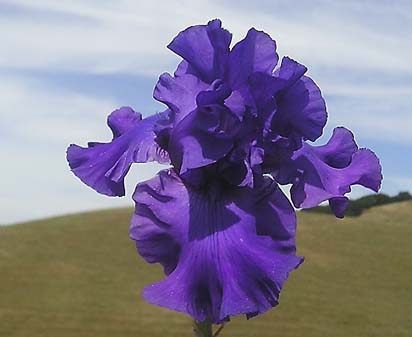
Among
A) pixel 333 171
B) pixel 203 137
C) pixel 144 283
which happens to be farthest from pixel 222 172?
pixel 144 283

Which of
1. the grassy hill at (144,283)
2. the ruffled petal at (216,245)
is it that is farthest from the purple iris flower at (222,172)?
the grassy hill at (144,283)

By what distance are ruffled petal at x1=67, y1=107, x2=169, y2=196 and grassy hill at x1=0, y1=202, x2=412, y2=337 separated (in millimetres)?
22565

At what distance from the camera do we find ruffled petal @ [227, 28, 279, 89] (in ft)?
6.32

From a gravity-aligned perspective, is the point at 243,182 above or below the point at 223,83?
below

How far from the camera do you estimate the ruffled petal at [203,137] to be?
6.04 feet

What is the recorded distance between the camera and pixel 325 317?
27.2 meters

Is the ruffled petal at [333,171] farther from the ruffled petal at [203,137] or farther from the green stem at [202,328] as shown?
the green stem at [202,328]

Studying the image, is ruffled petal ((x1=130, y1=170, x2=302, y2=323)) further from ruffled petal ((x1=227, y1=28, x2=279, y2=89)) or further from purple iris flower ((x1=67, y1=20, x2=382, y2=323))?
ruffled petal ((x1=227, y1=28, x2=279, y2=89))

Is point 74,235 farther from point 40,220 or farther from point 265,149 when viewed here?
point 265,149

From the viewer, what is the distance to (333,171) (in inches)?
82.4

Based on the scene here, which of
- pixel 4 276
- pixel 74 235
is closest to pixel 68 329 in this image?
pixel 4 276

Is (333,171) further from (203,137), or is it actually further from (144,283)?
(144,283)

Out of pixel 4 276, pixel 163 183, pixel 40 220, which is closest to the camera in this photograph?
pixel 163 183

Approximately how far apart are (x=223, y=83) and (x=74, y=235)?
120 feet
